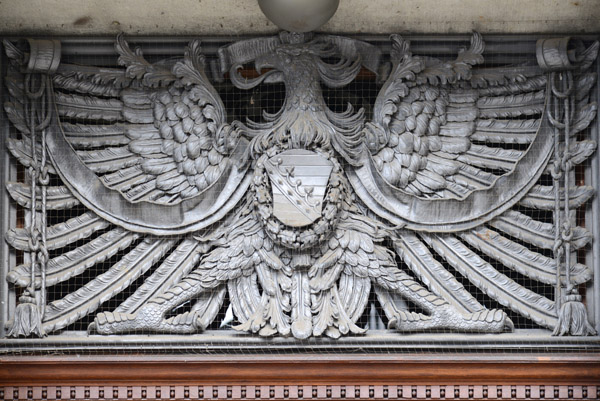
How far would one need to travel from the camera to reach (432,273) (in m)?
3.83

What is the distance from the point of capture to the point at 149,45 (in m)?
3.94

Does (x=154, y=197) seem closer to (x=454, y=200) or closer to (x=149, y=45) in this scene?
(x=149, y=45)

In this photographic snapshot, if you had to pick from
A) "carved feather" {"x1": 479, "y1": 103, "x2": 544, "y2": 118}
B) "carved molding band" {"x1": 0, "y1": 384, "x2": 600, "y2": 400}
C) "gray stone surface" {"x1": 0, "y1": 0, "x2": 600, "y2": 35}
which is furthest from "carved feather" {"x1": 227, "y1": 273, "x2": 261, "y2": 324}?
"carved feather" {"x1": 479, "y1": 103, "x2": 544, "y2": 118}

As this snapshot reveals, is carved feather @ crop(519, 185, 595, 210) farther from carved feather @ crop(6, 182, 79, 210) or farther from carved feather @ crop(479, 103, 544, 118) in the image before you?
carved feather @ crop(6, 182, 79, 210)

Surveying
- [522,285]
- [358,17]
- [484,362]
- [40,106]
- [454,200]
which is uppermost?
[358,17]

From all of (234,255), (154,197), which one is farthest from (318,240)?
(154,197)

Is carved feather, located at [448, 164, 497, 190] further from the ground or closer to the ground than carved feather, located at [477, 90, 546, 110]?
closer to the ground

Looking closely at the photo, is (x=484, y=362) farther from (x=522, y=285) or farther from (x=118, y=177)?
(x=118, y=177)

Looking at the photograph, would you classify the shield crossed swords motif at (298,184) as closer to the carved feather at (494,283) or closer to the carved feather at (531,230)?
the carved feather at (494,283)

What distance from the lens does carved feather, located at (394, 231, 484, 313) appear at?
3809mm

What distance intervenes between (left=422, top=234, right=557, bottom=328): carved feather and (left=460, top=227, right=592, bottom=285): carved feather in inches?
1.6

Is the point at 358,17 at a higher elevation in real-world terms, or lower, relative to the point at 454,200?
higher

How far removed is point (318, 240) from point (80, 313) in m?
0.82

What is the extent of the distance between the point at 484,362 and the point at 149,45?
1.53 meters
